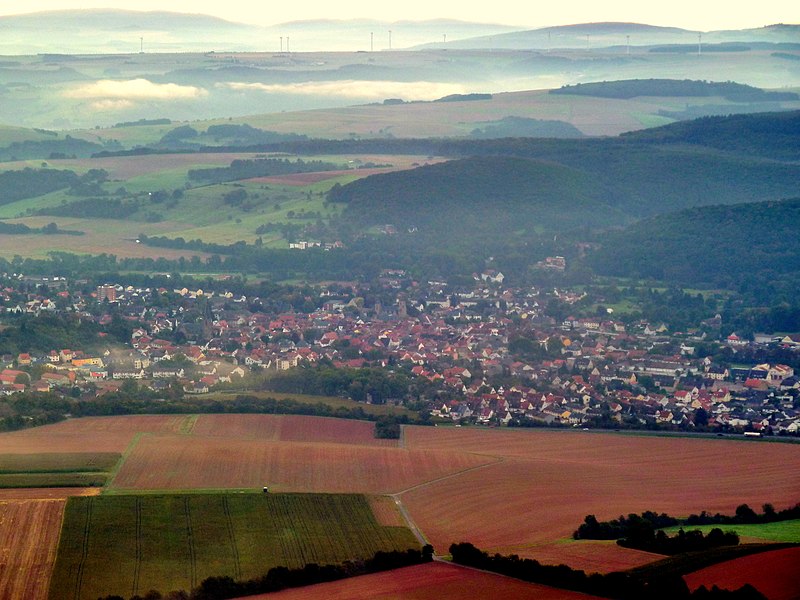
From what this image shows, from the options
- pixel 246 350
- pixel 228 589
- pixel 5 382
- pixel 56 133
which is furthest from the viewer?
pixel 56 133

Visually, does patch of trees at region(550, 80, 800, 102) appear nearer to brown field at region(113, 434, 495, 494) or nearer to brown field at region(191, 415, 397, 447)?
brown field at region(191, 415, 397, 447)

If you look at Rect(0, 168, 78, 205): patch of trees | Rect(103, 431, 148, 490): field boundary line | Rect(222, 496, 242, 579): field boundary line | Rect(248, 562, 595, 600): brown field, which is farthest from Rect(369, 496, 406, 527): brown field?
Rect(0, 168, 78, 205): patch of trees

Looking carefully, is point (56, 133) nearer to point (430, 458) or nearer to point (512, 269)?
point (512, 269)

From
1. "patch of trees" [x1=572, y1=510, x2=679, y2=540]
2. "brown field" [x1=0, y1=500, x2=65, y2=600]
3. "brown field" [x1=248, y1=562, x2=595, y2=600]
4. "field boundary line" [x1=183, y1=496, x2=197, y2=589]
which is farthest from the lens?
"patch of trees" [x1=572, y1=510, x2=679, y2=540]

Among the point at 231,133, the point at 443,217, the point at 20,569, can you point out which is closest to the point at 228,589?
the point at 20,569

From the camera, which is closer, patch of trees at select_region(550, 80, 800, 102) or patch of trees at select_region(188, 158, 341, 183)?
patch of trees at select_region(188, 158, 341, 183)
